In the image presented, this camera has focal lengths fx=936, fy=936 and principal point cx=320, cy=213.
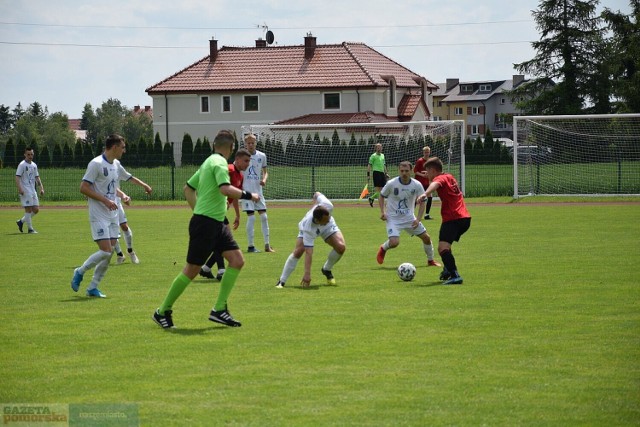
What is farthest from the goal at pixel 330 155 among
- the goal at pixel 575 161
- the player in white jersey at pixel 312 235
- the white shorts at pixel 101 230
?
the white shorts at pixel 101 230

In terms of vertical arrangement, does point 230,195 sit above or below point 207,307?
above

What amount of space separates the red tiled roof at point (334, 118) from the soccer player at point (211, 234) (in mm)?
57843

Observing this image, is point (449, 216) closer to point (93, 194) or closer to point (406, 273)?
point (406, 273)

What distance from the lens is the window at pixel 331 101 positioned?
Answer: 7050 cm

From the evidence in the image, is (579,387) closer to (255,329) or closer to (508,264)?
(255,329)

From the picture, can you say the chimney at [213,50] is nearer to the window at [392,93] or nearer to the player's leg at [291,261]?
the window at [392,93]

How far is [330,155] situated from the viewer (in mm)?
40125

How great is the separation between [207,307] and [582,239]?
34.1ft

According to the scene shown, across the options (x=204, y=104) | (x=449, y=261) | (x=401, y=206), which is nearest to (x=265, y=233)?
(x=401, y=206)

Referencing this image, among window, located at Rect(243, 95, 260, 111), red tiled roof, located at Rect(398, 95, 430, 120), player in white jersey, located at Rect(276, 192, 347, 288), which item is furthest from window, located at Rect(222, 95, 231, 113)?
player in white jersey, located at Rect(276, 192, 347, 288)

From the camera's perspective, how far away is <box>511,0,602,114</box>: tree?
216ft

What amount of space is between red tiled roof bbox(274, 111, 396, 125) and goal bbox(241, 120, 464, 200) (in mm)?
26371

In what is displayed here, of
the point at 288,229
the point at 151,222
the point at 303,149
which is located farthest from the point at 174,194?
the point at 288,229

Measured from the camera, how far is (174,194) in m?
37.7
